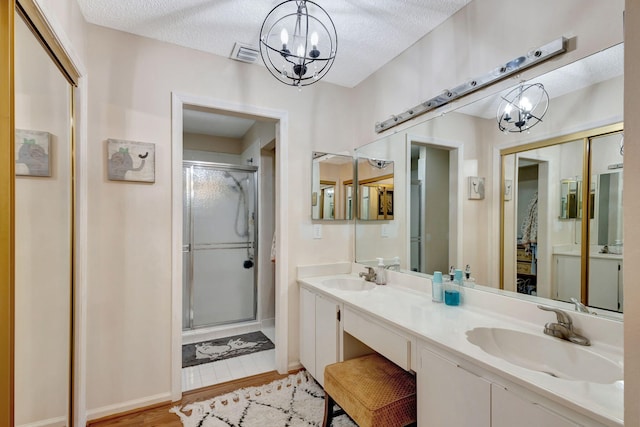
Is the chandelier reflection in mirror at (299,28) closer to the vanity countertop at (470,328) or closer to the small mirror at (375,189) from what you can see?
the small mirror at (375,189)

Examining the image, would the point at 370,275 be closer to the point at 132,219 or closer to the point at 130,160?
the point at 132,219

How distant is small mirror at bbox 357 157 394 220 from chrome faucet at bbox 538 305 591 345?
4.28ft

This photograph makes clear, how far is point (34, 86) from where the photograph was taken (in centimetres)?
121

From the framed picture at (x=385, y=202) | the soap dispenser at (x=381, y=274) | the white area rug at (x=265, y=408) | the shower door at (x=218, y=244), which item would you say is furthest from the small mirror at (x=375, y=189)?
the shower door at (x=218, y=244)

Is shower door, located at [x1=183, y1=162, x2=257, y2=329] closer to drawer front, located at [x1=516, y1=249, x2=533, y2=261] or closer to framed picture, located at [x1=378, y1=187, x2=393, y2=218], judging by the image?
framed picture, located at [x1=378, y1=187, x2=393, y2=218]

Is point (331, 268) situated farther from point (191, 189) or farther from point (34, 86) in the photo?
point (34, 86)

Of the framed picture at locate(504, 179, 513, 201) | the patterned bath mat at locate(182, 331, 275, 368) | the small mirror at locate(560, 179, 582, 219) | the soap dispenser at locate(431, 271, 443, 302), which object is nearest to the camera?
the small mirror at locate(560, 179, 582, 219)

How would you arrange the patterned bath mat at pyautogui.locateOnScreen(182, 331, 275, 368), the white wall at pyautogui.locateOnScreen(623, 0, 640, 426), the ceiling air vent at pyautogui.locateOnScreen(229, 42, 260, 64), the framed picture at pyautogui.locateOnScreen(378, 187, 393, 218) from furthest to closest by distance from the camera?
the patterned bath mat at pyautogui.locateOnScreen(182, 331, 275, 368)
the framed picture at pyautogui.locateOnScreen(378, 187, 393, 218)
the ceiling air vent at pyautogui.locateOnScreen(229, 42, 260, 64)
the white wall at pyautogui.locateOnScreen(623, 0, 640, 426)

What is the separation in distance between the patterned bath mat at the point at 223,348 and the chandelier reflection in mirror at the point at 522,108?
9.04ft

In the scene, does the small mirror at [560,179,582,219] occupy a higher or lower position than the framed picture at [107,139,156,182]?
lower

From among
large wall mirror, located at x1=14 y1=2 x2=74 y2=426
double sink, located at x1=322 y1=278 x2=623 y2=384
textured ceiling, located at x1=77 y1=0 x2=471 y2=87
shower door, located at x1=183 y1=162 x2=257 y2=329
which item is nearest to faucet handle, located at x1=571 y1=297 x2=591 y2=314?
double sink, located at x1=322 y1=278 x2=623 y2=384

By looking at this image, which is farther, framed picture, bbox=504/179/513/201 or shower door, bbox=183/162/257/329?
shower door, bbox=183/162/257/329

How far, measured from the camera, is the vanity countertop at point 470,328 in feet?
2.75

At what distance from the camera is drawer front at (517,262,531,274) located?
4.92 ft
